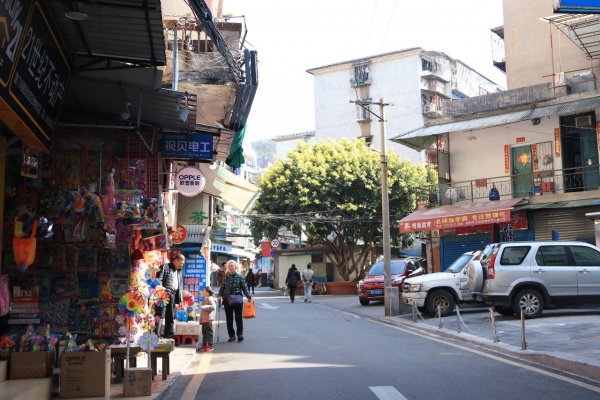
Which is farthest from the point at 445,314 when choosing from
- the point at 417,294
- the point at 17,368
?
the point at 17,368

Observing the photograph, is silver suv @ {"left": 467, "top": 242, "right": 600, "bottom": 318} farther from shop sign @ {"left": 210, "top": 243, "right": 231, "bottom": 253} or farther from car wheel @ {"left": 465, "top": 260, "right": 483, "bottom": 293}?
shop sign @ {"left": 210, "top": 243, "right": 231, "bottom": 253}

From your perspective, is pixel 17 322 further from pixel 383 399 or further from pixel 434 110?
pixel 434 110

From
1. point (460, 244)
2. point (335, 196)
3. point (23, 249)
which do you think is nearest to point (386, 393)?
point (23, 249)

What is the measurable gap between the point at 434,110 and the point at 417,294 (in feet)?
139

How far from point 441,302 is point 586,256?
4.19m

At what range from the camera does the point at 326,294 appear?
1570 inches

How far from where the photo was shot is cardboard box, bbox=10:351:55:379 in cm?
780

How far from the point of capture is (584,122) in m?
23.5

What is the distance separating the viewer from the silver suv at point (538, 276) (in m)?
15.9

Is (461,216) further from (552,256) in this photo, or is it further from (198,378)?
(198,378)

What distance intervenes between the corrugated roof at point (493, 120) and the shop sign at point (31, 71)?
766 inches

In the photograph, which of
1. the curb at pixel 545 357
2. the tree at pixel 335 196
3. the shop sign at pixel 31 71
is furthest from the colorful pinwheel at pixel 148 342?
the tree at pixel 335 196

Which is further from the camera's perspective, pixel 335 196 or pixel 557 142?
pixel 335 196

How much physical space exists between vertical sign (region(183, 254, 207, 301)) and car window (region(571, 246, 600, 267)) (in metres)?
10.5
